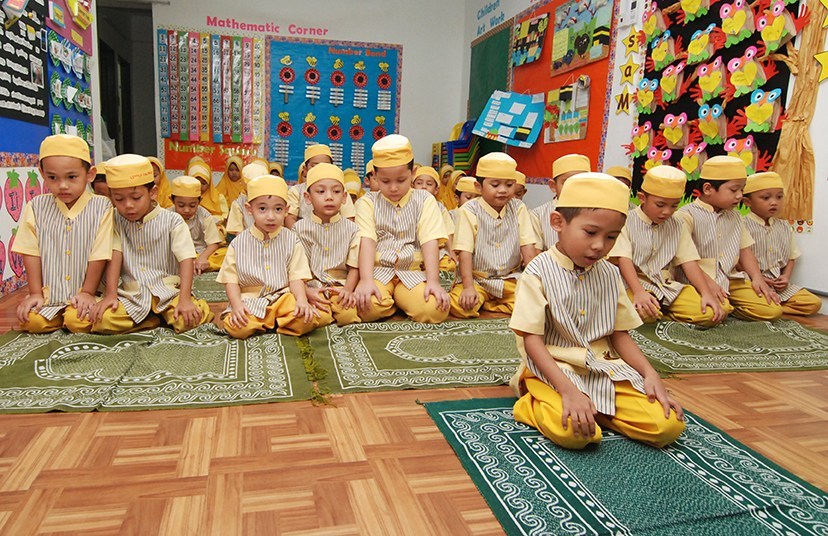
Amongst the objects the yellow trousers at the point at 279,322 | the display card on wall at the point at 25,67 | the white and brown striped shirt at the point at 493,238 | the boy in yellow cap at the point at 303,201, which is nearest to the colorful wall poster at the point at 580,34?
the white and brown striped shirt at the point at 493,238

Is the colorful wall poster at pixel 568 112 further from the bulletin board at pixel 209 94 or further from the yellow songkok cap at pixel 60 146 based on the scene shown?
the yellow songkok cap at pixel 60 146

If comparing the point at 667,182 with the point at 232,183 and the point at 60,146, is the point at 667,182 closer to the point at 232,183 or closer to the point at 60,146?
the point at 60,146

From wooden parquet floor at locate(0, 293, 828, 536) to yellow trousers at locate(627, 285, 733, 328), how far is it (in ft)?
3.29

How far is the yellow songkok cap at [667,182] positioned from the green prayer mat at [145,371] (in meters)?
1.95

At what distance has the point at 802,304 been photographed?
10.8 feet

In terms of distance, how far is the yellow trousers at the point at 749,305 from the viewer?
3.15m

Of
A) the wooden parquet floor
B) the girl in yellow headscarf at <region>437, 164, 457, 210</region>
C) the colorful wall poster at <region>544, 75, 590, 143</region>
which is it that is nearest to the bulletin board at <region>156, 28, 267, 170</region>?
the girl in yellow headscarf at <region>437, 164, 457, 210</region>

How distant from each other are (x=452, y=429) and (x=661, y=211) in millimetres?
1928

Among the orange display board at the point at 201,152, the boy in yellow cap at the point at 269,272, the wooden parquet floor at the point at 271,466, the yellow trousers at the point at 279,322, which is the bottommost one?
the wooden parquet floor at the point at 271,466

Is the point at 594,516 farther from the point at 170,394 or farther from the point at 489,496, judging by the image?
the point at 170,394

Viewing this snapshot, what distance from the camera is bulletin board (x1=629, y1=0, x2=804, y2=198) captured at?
3.40 m

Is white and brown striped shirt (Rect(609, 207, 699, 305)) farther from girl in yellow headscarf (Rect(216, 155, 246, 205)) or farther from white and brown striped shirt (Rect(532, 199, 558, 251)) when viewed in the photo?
girl in yellow headscarf (Rect(216, 155, 246, 205))

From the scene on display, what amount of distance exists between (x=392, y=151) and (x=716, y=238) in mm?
1921

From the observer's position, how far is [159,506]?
4.23 feet
